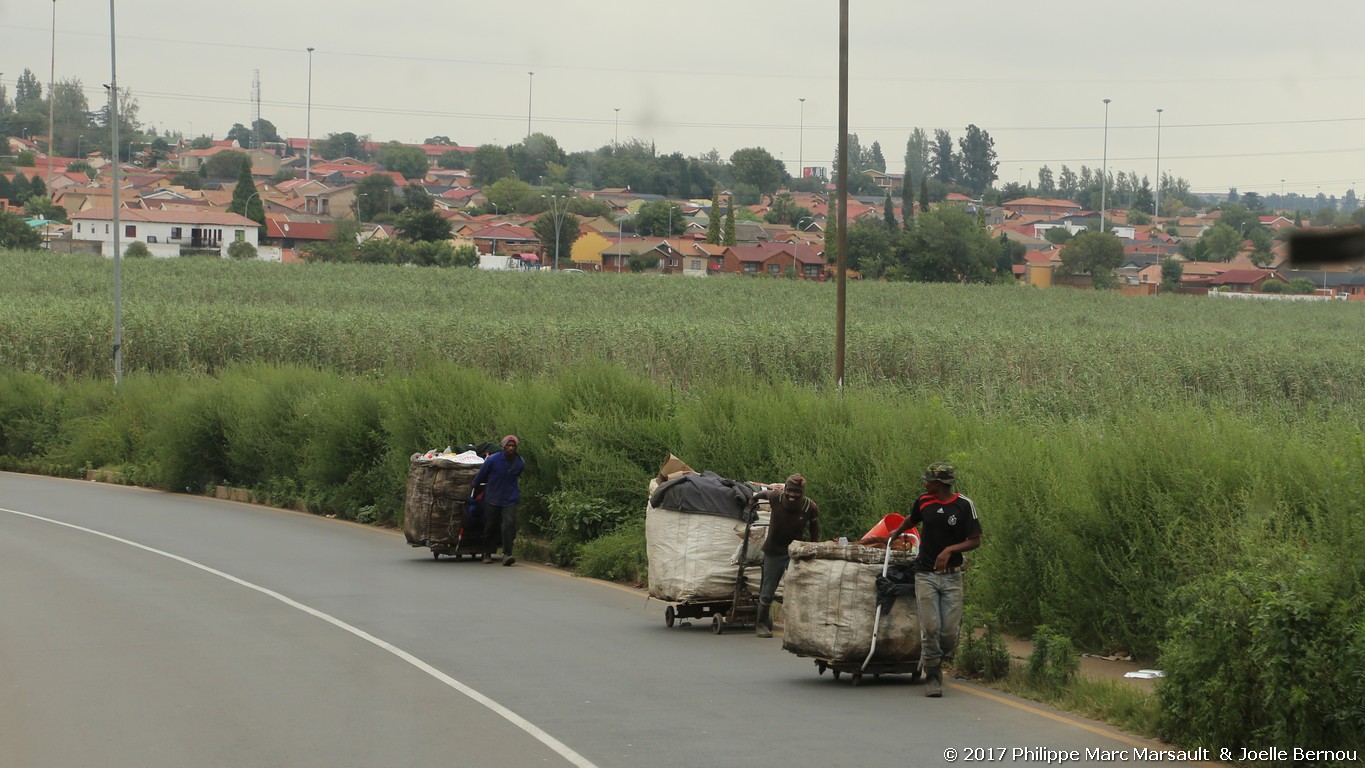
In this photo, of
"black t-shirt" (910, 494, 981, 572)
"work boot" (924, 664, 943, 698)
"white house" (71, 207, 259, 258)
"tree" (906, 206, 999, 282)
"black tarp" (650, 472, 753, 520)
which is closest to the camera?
"black t-shirt" (910, 494, 981, 572)

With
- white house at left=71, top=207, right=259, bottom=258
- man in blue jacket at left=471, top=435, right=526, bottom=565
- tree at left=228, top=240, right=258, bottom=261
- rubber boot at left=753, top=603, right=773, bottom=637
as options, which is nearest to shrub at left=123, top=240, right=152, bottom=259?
white house at left=71, top=207, right=259, bottom=258

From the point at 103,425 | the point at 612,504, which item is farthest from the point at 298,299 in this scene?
the point at 612,504

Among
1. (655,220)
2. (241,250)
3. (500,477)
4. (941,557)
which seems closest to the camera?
(941,557)

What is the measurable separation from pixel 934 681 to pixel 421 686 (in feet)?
13.7

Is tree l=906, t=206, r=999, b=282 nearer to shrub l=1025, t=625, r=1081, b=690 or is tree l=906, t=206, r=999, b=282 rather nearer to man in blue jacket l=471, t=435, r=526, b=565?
man in blue jacket l=471, t=435, r=526, b=565

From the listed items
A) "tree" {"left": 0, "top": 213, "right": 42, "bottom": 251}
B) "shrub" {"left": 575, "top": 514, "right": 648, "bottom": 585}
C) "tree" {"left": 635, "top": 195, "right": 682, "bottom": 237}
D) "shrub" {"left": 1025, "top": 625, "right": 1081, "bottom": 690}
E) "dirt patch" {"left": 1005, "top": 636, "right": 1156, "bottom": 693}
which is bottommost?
"shrub" {"left": 575, "top": 514, "right": 648, "bottom": 585}

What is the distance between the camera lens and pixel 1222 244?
155 meters

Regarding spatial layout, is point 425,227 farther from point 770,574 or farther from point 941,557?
point 941,557

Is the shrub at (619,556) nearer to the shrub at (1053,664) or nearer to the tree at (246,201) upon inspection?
the shrub at (1053,664)

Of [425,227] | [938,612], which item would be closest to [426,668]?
[938,612]

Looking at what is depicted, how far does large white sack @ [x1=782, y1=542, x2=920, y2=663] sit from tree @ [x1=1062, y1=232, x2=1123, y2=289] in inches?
4910

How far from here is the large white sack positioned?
38.8 feet

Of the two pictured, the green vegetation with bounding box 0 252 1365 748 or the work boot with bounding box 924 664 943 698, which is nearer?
the green vegetation with bounding box 0 252 1365 748

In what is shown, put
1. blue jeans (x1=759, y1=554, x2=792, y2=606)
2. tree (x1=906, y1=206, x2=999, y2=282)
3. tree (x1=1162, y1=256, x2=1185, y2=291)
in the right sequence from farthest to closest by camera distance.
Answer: tree (x1=1162, y1=256, x2=1185, y2=291)
tree (x1=906, y1=206, x2=999, y2=282)
blue jeans (x1=759, y1=554, x2=792, y2=606)
